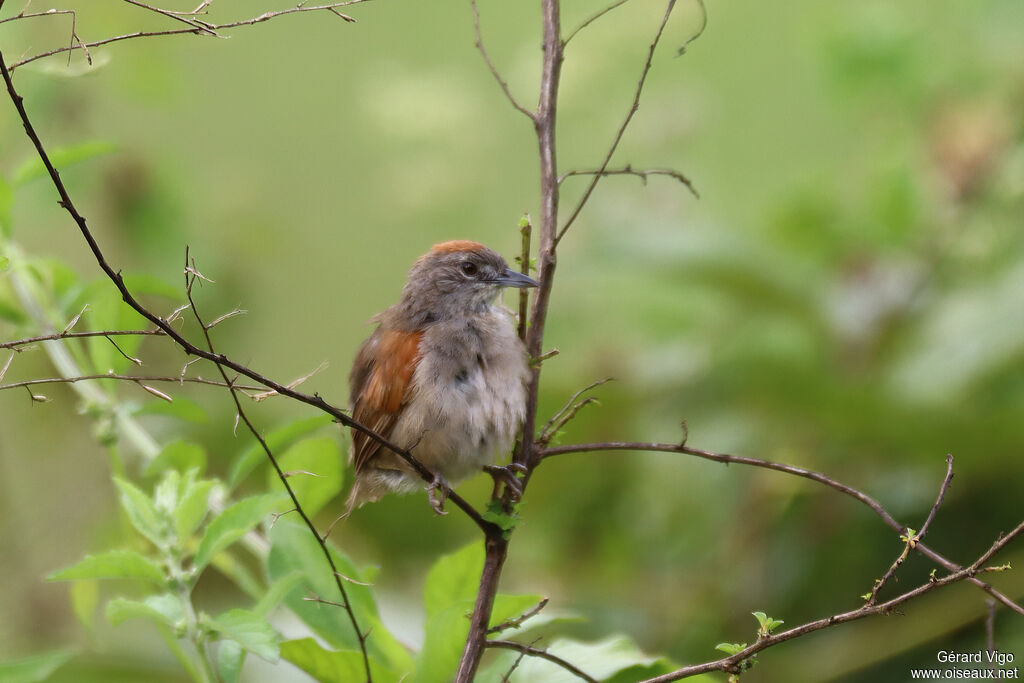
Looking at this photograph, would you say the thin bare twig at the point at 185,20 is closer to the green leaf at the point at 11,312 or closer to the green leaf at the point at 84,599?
the green leaf at the point at 11,312

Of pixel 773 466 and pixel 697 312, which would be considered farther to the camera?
pixel 697 312

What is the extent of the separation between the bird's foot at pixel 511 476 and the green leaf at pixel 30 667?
61 centimetres

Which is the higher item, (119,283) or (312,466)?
(312,466)

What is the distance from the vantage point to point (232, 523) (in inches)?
51.1

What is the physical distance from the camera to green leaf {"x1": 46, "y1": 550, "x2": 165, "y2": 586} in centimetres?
119

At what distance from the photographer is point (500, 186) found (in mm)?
4199

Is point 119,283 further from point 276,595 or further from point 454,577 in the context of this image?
point 454,577

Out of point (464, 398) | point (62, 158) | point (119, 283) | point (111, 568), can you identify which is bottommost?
point (111, 568)

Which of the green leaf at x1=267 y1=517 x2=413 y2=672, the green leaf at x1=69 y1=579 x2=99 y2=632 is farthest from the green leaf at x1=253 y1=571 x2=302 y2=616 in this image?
the green leaf at x1=69 y1=579 x2=99 y2=632

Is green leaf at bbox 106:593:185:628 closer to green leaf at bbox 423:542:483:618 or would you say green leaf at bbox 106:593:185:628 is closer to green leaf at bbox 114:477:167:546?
green leaf at bbox 114:477:167:546

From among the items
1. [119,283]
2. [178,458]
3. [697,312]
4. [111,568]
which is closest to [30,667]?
[111,568]

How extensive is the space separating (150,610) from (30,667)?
216 mm

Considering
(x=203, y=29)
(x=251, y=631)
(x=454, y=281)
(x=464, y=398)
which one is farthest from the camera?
(x=454, y=281)

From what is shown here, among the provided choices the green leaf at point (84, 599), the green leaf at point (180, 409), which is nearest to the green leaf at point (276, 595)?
the green leaf at point (180, 409)
